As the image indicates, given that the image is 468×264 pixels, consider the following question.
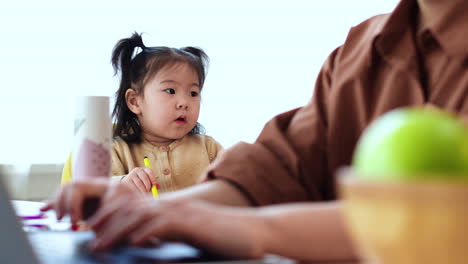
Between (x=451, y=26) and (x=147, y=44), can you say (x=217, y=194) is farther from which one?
(x=147, y=44)

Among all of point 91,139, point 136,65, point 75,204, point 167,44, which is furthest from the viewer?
point 167,44

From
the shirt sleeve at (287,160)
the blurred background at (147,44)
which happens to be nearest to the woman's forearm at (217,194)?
the shirt sleeve at (287,160)

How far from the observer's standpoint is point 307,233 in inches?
20.9

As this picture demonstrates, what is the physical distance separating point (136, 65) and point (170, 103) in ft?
0.83

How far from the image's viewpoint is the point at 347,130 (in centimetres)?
100

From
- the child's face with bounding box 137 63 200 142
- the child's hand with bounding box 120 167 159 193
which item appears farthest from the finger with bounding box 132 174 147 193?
the child's face with bounding box 137 63 200 142

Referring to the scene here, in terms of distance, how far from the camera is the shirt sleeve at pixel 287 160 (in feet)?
2.87

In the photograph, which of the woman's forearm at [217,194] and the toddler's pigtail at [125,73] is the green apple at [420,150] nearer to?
the woman's forearm at [217,194]

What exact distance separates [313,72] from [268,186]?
7.64 ft

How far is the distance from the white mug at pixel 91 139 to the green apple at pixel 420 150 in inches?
30.5

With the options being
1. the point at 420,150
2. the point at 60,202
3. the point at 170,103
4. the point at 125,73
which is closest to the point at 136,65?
the point at 125,73

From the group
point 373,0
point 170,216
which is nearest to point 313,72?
point 373,0

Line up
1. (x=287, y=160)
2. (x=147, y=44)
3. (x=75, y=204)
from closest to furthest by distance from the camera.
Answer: (x=75, y=204)
(x=287, y=160)
(x=147, y=44)

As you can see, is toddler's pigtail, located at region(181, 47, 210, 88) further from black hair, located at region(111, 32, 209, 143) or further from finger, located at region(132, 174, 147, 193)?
finger, located at region(132, 174, 147, 193)
